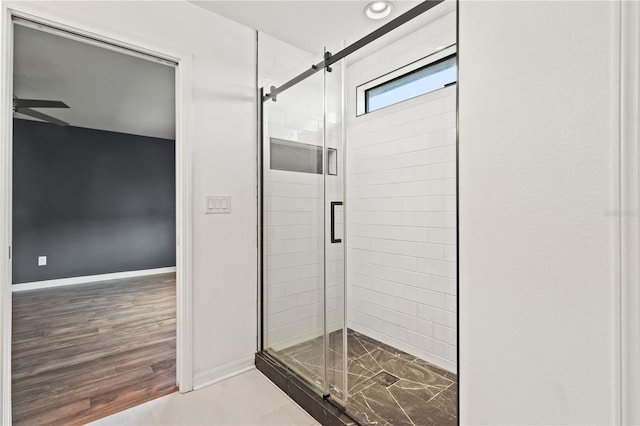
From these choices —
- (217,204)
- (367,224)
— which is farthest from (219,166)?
(367,224)

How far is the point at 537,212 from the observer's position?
871mm

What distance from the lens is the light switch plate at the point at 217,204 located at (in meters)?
2.07

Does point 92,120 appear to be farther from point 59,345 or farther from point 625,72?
point 625,72

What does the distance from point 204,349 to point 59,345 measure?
1.55 m

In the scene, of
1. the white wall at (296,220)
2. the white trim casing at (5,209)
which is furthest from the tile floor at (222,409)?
the white trim casing at (5,209)

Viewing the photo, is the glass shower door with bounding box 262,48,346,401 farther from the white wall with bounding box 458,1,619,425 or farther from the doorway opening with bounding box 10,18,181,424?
the white wall with bounding box 458,1,619,425

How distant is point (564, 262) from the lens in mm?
823

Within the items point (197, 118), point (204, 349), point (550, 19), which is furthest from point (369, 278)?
point (550, 19)

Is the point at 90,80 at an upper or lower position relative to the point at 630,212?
upper

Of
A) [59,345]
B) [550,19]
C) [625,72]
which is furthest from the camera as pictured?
[59,345]

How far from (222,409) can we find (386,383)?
101cm

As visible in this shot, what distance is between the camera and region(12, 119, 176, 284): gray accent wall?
178 inches

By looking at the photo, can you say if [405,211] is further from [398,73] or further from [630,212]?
[630,212]

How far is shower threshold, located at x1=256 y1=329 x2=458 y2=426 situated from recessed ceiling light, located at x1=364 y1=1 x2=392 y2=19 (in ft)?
6.89
